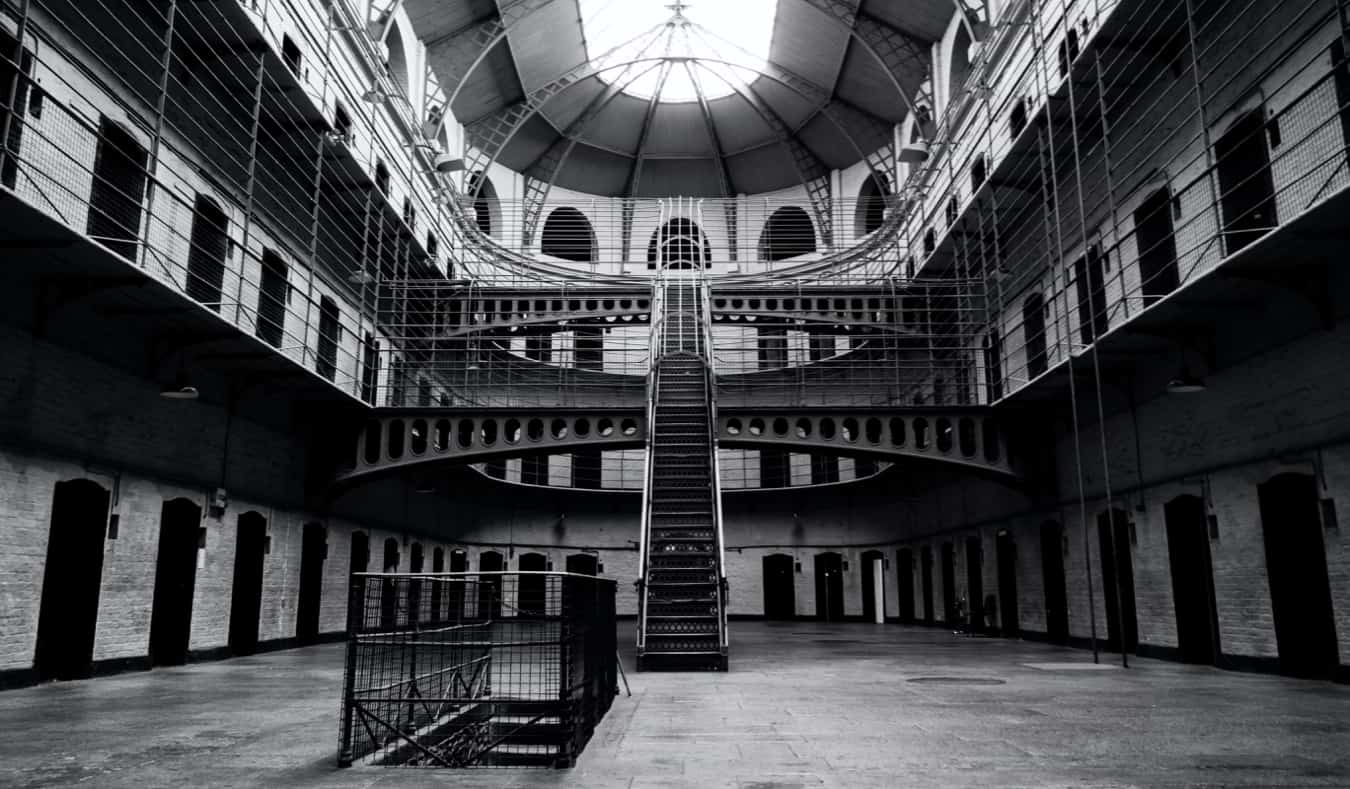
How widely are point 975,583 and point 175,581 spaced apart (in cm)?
1392

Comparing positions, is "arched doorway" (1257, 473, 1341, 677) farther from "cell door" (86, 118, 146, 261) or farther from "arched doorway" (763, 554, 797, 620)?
"arched doorway" (763, 554, 797, 620)

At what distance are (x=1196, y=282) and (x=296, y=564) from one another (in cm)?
1221

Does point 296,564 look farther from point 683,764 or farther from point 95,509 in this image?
point 683,764

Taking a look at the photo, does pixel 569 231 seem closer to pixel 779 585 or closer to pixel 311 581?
pixel 779 585

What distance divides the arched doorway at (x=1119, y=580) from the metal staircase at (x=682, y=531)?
206 inches

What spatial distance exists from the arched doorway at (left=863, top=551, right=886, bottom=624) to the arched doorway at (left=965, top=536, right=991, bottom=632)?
19.0 feet

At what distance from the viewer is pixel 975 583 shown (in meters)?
18.6

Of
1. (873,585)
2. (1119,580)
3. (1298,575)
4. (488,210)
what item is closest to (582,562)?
(873,585)

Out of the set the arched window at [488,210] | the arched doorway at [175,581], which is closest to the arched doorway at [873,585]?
the arched window at [488,210]

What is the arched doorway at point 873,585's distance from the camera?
24.7 meters

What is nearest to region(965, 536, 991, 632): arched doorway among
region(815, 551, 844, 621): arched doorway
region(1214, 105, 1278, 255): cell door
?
region(815, 551, 844, 621): arched doorway

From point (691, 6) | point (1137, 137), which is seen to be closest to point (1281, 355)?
point (1137, 137)

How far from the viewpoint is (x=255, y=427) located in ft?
42.0

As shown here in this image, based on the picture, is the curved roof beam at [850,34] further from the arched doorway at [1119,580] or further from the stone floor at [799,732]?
the stone floor at [799,732]
